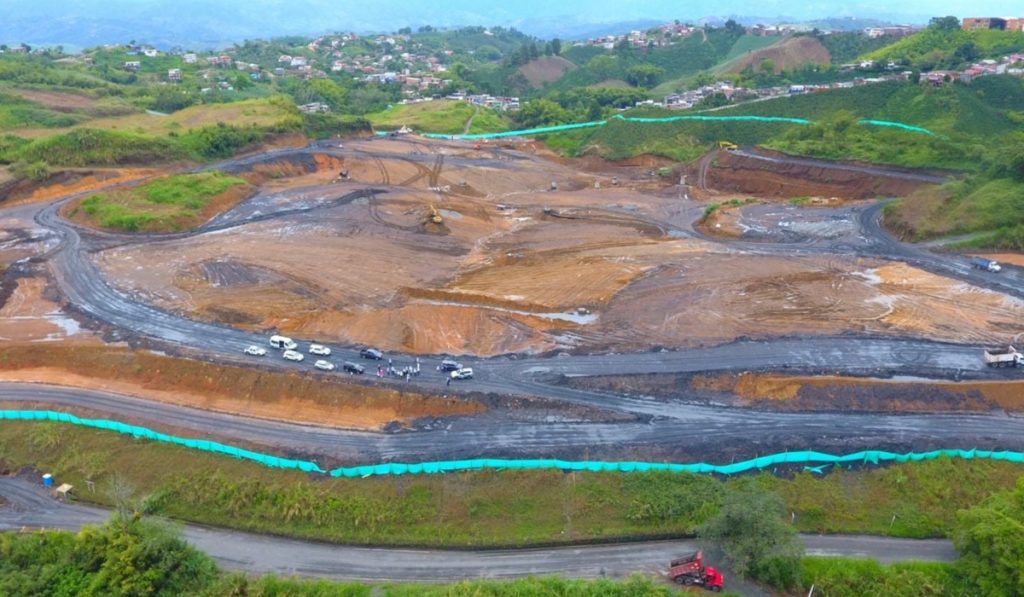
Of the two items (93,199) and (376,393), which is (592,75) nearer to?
(93,199)

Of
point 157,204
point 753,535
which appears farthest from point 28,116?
point 753,535

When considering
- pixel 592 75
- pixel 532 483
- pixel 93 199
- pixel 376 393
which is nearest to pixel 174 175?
pixel 93 199

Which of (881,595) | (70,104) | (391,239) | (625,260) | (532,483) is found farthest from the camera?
(70,104)

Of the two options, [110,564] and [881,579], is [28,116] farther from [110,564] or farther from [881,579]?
[881,579]

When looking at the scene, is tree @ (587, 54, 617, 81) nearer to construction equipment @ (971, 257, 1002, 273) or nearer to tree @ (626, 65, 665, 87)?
tree @ (626, 65, 665, 87)

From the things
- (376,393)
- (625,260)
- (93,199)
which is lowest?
(376,393)

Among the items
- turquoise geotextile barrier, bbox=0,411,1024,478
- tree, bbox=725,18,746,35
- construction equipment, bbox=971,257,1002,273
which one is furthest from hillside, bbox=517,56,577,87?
turquoise geotextile barrier, bbox=0,411,1024,478
